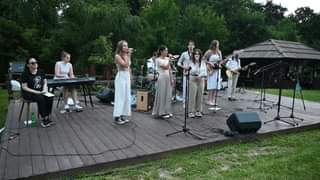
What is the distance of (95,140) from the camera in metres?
4.72

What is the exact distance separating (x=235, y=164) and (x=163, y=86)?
260 cm

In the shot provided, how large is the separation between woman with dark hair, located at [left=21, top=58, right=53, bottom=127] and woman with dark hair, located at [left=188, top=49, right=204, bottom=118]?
8.83 feet

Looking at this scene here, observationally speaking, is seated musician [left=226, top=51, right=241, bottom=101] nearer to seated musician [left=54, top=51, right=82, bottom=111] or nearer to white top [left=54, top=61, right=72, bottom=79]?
seated musician [left=54, top=51, right=82, bottom=111]

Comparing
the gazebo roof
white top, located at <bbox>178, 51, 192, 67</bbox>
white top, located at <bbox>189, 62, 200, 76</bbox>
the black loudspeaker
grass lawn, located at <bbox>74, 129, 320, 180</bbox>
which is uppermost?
the gazebo roof

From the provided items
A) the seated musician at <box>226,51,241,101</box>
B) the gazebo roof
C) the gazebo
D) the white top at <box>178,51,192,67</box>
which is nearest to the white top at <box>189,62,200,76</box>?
the white top at <box>178,51,192,67</box>

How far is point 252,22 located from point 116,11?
1423 cm

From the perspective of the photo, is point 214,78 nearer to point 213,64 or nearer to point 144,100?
point 213,64

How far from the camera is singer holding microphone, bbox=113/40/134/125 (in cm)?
566

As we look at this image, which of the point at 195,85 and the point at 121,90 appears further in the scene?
the point at 195,85

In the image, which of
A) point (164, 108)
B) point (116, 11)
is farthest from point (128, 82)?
point (116, 11)

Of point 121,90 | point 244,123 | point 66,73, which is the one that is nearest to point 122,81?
point 121,90

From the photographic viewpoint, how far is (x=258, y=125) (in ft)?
17.0

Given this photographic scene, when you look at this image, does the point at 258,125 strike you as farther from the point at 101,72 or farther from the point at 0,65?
the point at 0,65

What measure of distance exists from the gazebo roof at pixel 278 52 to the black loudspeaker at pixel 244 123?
17330 mm
